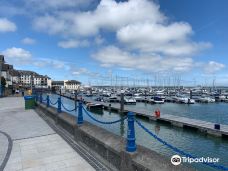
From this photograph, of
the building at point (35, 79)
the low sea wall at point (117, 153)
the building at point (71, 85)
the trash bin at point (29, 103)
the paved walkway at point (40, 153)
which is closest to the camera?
the low sea wall at point (117, 153)

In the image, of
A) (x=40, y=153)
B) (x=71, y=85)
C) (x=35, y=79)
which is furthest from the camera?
(x=71, y=85)

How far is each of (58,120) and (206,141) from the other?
18.0 meters

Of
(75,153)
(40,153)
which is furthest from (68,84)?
(75,153)

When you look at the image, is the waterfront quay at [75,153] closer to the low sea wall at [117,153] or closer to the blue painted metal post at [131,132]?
the low sea wall at [117,153]

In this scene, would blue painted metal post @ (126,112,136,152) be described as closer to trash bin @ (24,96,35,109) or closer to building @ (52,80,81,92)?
trash bin @ (24,96,35,109)

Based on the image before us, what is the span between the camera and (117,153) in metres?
6.13

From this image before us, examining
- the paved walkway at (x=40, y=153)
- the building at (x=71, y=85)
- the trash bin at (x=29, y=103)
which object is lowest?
the paved walkway at (x=40, y=153)

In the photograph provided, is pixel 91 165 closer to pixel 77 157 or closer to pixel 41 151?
pixel 77 157

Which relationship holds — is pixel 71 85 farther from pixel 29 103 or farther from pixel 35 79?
pixel 29 103

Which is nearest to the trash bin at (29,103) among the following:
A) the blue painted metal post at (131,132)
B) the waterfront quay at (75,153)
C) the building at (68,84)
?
the waterfront quay at (75,153)

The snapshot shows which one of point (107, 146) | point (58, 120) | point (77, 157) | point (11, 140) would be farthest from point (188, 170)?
point (58, 120)

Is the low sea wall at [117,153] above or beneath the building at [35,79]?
beneath

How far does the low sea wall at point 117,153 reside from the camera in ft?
16.4

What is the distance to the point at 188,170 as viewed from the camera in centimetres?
469
